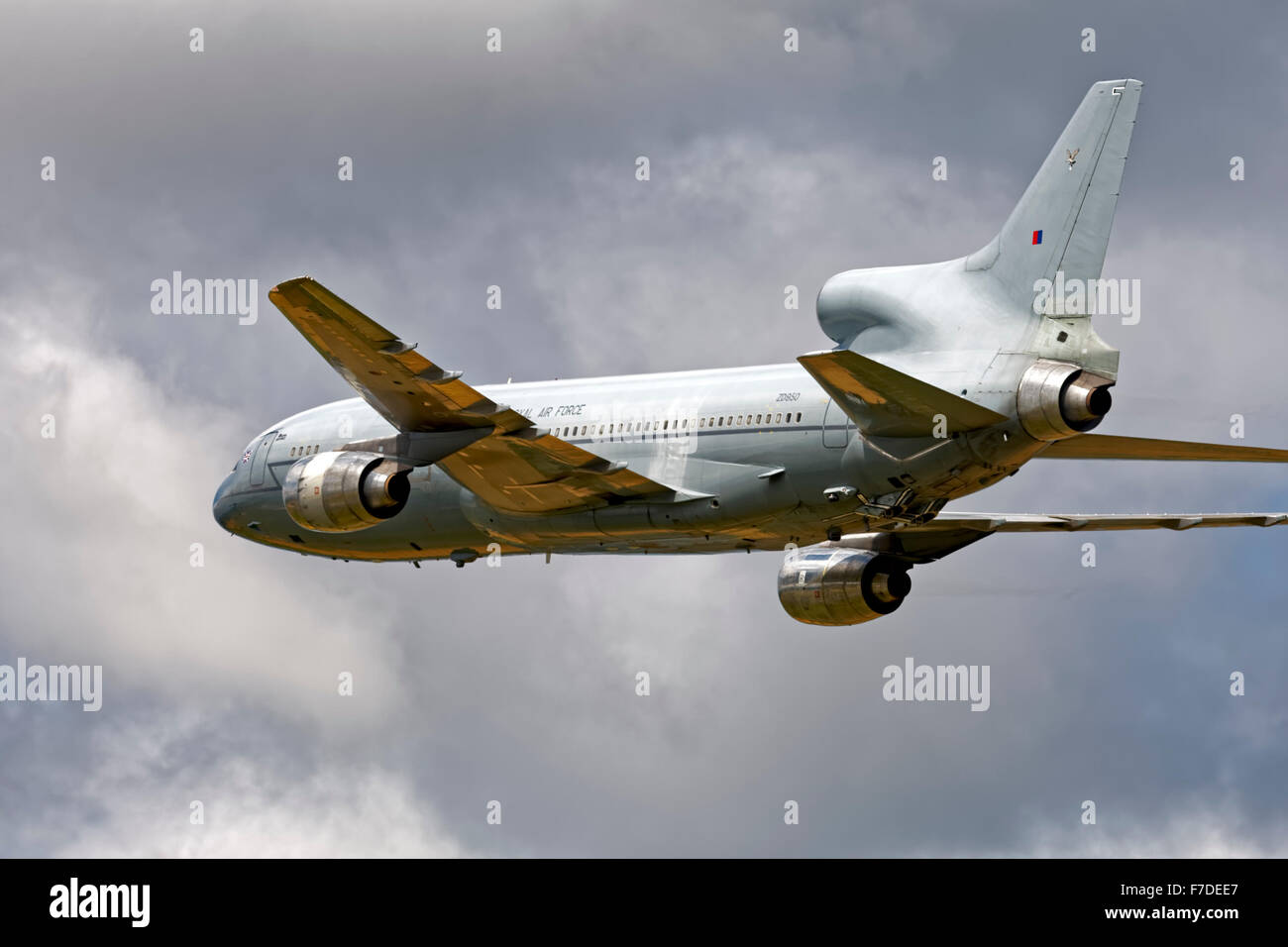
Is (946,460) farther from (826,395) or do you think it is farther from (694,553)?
(694,553)

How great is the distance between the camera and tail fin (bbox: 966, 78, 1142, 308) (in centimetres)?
3581

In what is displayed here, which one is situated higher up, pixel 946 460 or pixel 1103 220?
pixel 1103 220

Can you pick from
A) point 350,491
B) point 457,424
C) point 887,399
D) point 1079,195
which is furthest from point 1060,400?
point 350,491

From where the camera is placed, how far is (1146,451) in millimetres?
40031

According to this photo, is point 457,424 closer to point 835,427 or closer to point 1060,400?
point 835,427

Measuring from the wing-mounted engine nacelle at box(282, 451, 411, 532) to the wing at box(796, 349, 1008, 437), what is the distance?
9210 millimetres

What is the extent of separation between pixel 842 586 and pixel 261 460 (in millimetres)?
13348

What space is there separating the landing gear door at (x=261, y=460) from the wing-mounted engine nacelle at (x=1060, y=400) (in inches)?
750

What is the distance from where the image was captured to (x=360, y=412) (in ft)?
152

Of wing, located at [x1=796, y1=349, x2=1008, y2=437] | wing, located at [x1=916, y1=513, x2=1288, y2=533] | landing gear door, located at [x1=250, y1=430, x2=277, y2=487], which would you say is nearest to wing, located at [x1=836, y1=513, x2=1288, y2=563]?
wing, located at [x1=916, y1=513, x2=1288, y2=533]

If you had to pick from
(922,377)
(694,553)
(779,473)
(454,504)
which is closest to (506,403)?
(454,504)

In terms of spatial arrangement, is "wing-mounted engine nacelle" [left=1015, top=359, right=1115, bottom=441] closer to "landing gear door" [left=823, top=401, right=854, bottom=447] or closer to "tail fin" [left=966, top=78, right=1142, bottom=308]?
"tail fin" [left=966, top=78, right=1142, bottom=308]
